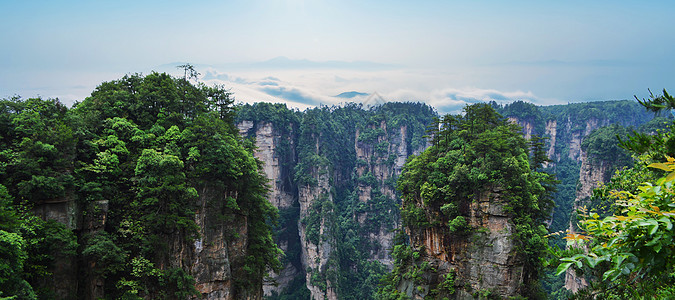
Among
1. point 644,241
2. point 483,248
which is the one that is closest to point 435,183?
point 483,248

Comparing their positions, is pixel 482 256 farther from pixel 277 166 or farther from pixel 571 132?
pixel 571 132

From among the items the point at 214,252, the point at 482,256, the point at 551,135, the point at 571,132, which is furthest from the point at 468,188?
the point at 571,132

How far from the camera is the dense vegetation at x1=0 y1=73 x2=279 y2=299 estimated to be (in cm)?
1368

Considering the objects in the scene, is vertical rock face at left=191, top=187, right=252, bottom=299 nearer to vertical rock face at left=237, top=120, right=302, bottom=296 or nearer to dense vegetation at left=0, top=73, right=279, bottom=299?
dense vegetation at left=0, top=73, right=279, bottom=299

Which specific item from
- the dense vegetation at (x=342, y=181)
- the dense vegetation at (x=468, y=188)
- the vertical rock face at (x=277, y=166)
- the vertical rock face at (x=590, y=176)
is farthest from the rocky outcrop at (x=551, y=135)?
the dense vegetation at (x=468, y=188)

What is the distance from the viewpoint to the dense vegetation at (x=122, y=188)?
13680 mm

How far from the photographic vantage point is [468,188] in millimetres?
21453

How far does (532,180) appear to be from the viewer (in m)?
20.8

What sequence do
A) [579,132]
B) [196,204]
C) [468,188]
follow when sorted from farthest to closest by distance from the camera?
[579,132]
[468,188]
[196,204]

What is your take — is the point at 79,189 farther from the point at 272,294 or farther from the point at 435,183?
the point at 272,294

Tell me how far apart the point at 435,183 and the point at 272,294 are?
36884mm

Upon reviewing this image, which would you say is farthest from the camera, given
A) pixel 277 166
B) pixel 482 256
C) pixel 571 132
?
pixel 571 132

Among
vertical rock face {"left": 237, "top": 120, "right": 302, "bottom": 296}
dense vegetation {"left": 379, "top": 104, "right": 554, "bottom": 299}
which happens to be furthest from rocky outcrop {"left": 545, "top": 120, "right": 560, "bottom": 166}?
dense vegetation {"left": 379, "top": 104, "right": 554, "bottom": 299}

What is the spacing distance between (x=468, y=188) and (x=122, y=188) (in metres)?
17.4
